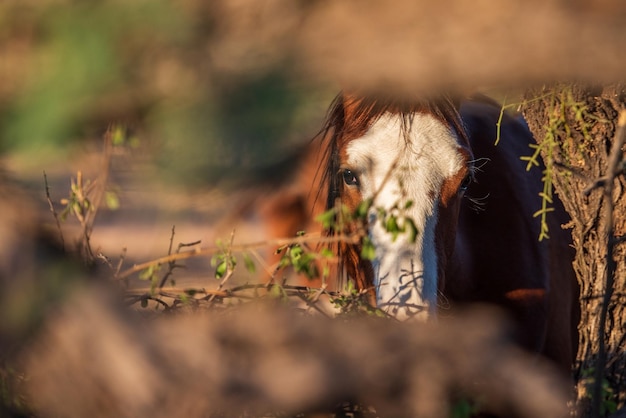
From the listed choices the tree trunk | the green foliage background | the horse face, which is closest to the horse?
the horse face

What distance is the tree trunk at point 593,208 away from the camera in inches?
97.3

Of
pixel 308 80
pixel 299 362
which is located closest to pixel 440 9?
pixel 308 80

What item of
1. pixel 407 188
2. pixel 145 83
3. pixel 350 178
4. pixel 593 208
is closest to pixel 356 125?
pixel 350 178

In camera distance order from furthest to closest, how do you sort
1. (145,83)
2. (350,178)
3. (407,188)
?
(350,178)
(407,188)
(145,83)

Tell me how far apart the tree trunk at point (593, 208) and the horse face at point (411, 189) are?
36cm

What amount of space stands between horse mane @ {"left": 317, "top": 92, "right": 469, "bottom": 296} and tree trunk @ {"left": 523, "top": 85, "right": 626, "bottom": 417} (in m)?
0.30

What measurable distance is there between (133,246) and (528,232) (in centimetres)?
555

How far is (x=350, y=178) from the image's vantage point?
2.74 meters

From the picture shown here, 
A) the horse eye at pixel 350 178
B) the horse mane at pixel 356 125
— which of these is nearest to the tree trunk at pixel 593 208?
the horse mane at pixel 356 125

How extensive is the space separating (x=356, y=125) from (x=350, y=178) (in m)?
0.20

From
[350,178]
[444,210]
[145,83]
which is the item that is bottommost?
[444,210]

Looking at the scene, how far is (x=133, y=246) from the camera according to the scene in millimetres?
8070

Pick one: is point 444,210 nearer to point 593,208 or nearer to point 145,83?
point 593,208

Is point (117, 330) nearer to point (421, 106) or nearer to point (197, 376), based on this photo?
point (197, 376)
